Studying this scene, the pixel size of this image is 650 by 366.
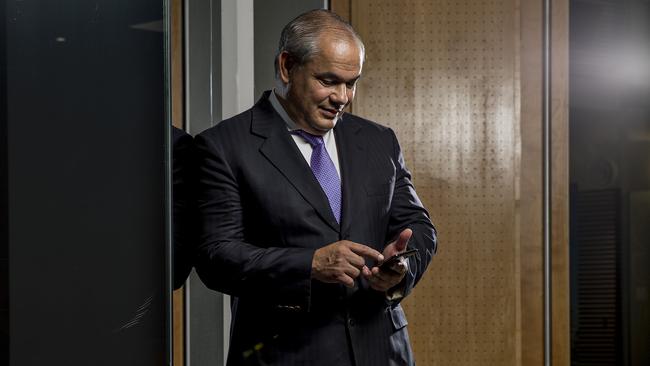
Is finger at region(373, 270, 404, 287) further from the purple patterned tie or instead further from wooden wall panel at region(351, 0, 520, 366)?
wooden wall panel at region(351, 0, 520, 366)

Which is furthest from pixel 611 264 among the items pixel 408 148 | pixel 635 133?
pixel 408 148

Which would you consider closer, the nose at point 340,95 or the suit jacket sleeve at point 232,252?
the suit jacket sleeve at point 232,252

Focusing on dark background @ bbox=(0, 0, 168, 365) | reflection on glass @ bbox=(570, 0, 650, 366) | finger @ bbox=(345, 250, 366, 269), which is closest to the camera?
dark background @ bbox=(0, 0, 168, 365)

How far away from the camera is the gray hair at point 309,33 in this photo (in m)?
1.81

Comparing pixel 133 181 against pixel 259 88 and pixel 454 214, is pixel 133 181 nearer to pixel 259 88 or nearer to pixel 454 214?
pixel 259 88

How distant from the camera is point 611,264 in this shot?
379 cm

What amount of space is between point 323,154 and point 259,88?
1.34 m

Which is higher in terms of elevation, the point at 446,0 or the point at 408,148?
the point at 446,0

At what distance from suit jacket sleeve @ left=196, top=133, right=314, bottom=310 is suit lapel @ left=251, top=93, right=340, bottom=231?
3.1 inches

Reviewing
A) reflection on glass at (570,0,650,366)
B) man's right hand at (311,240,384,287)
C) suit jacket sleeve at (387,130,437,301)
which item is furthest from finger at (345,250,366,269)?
reflection on glass at (570,0,650,366)

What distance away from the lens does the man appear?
170 centimetres

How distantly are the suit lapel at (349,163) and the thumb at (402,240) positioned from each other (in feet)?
0.45

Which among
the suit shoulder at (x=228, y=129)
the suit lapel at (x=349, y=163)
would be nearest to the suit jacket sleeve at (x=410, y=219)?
the suit lapel at (x=349, y=163)

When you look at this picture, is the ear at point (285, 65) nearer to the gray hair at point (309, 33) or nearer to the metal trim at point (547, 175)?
the gray hair at point (309, 33)
